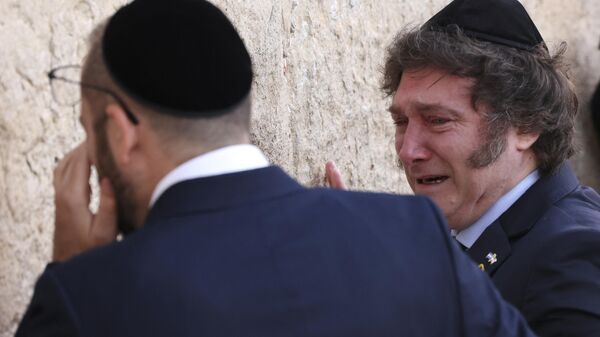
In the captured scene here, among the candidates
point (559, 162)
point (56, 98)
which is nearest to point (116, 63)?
point (56, 98)

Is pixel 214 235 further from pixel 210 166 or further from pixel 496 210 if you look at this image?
pixel 496 210

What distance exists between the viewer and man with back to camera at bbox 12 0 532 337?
1.44 meters

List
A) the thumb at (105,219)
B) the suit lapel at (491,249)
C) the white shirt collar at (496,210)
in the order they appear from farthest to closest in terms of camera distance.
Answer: the white shirt collar at (496,210) < the suit lapel at (491,249) < the thumb at (105,219)

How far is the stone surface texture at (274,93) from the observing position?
218cm

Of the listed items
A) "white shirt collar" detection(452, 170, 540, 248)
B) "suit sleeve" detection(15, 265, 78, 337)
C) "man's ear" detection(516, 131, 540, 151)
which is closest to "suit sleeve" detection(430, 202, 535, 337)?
"suit sleeve" detection(15, 265, 78, 337)

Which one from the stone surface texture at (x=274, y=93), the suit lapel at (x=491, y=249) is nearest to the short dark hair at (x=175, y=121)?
the stone surface texture at (x=274, y=93)

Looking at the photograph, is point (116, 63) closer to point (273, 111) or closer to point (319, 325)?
point (319, 325)

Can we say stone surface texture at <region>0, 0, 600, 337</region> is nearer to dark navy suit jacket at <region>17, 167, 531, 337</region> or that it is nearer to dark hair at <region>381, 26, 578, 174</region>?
dark hair at <region>381, 26, 578, 174</region>

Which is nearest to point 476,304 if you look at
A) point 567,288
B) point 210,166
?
point 210,166

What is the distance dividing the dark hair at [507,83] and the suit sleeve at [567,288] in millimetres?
369

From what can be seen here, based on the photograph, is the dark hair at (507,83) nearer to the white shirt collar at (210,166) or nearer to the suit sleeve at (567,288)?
the suit sleeve at (567,288)

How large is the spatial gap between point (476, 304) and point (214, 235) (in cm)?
45

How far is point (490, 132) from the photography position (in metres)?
2.57

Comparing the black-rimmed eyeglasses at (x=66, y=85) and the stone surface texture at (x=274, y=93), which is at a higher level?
the black-rimmed eyeglasses at (x=66, y=85)
